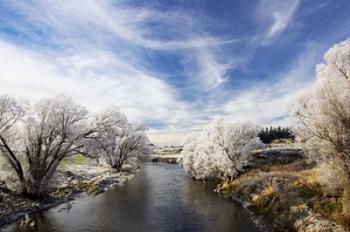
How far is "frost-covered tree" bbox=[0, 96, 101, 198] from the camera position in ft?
133

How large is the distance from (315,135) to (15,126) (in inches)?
1370

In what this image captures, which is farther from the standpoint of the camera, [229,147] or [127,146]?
[127,146]

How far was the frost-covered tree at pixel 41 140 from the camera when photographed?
4053 centimetres

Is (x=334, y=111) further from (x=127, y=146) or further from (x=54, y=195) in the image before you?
(x=127, y=146)

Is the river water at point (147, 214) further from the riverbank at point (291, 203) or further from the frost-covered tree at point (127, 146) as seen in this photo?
the frost-covered tree at point (127, 146)

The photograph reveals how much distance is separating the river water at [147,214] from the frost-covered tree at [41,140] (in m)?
5.08

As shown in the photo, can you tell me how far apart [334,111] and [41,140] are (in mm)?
33170

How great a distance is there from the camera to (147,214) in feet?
117

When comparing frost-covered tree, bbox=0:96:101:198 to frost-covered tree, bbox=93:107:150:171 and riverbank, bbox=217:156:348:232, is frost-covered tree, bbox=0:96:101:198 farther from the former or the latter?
frost-covered tree, bbox=93:107:150:171

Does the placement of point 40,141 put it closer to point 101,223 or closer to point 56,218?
point 56,218

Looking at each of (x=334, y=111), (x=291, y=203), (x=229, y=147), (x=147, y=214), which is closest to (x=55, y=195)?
(x=147, y=214)

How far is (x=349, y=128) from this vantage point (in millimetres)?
25625

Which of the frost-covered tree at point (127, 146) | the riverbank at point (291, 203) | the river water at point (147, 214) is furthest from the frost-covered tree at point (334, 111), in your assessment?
the frost-covered tree at point (127, 146)

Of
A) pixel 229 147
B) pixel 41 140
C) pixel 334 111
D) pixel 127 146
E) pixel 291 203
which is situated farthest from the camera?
pixel 127 146
